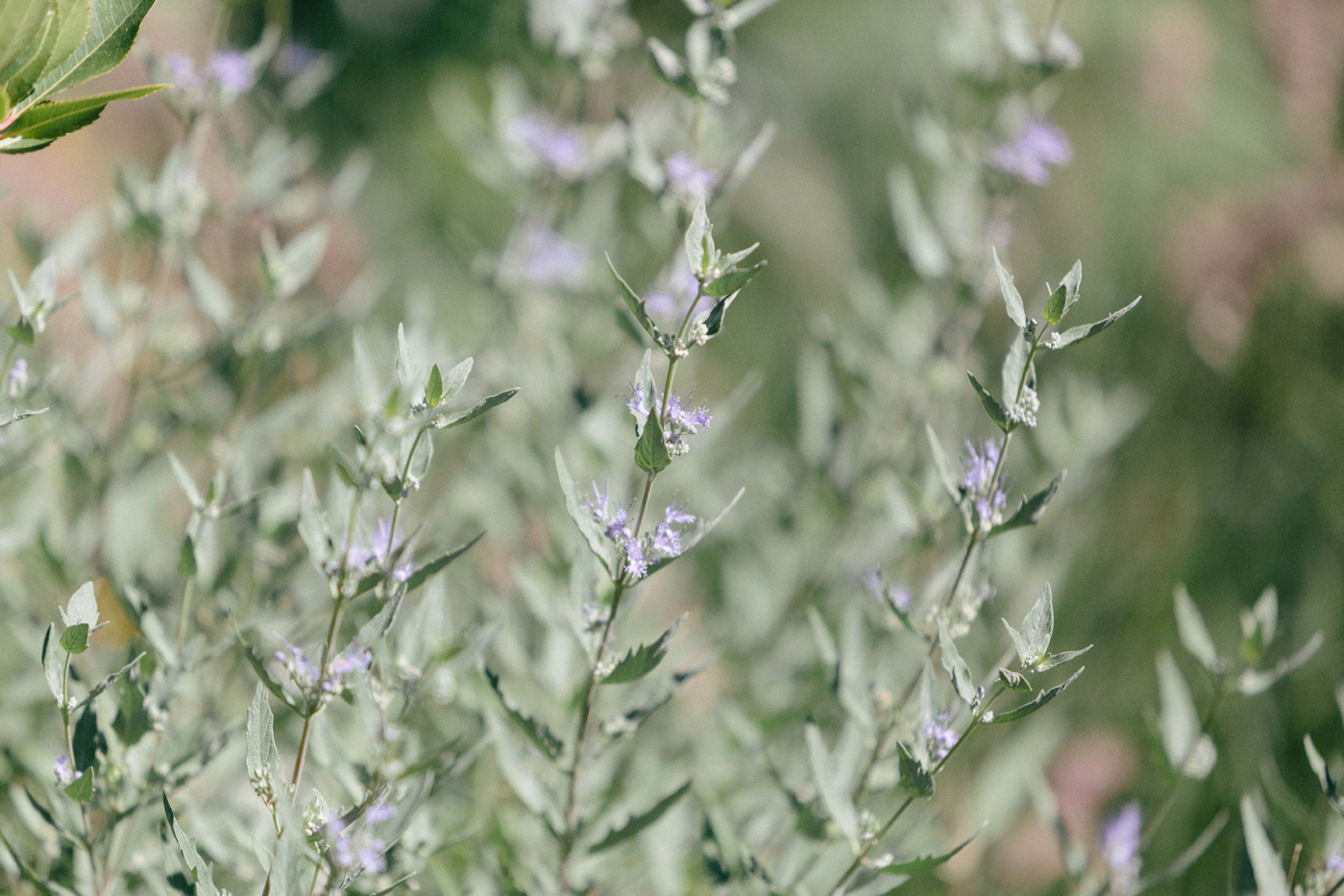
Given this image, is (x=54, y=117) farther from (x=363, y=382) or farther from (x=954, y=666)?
(x=954, y=666)

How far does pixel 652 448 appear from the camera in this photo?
2.14 feet

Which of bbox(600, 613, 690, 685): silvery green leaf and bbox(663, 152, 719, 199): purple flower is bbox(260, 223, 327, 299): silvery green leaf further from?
bbox(600, 613, 690, 685): silvery green leaf

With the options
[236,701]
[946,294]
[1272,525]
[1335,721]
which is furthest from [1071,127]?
[236,701]

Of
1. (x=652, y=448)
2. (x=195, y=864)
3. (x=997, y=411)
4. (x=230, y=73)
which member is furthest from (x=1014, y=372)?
(x=230, y=73)

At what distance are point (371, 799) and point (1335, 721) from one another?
5.10 ft

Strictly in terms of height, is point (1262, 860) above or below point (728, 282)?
below

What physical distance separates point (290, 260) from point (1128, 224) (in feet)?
6.27

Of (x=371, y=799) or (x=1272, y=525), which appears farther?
(x=1272, y=525)

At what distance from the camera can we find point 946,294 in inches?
57.7

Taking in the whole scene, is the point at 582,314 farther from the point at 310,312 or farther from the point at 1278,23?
the point at 1278,23

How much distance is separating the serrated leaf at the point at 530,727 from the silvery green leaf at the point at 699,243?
37 cm

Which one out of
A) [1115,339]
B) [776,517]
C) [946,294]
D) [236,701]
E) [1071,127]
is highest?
[236,701]

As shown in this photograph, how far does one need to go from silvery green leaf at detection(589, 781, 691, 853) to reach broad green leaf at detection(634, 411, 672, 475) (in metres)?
0.32

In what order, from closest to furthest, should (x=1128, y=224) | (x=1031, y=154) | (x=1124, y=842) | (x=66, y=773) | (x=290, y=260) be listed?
(x=66, y=773), (x=1124, y=842), (x=290, y=260), (x=1031, y=154), (x=1128, y=224)
